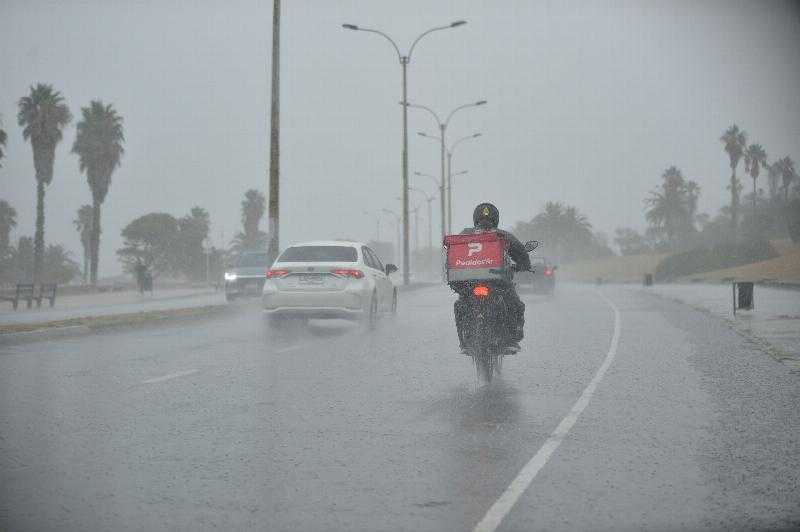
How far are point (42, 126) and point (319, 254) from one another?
4722cm

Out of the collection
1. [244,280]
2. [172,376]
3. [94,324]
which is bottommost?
[172,376]

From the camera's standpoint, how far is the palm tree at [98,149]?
65750mm

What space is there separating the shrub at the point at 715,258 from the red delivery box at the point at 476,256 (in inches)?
2665

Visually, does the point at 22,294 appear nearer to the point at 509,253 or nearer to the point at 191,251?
the point at 509,253

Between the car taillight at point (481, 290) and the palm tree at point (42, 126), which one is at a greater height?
the palm tree at point (42, 126)

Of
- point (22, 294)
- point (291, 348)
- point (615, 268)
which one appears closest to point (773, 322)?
point (291, 348)

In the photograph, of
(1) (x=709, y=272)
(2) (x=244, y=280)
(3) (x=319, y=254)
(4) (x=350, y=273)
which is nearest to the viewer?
(4) (x=350, y=273)

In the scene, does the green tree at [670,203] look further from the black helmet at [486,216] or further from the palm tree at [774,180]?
the black helmet at [486,216]

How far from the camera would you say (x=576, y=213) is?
139 m

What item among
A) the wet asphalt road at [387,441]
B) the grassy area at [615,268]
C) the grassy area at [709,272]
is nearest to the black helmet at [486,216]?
the wet asphalt road at [387,441]

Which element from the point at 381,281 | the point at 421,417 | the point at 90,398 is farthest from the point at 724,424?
the point at 381,281

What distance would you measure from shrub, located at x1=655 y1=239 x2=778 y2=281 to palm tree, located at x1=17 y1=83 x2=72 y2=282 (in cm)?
5116

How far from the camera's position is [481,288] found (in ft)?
33.0

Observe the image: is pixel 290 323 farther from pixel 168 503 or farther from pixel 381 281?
pixel 168 503
